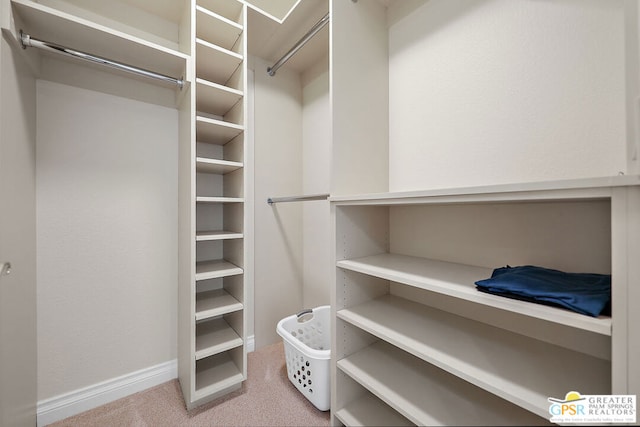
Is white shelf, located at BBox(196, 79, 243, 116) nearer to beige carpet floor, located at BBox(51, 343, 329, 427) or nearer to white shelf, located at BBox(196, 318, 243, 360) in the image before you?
white shelf, located at BBox(196, 318, 243, 360)

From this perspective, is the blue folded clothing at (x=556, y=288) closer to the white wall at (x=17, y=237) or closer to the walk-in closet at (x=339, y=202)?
the walk-in closet at (x=339, y=202)

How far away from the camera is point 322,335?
1.63 meters

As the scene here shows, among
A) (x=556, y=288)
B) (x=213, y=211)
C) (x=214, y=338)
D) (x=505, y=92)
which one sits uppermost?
(x=505, y=92)

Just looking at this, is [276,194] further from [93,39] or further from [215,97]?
[93,39]

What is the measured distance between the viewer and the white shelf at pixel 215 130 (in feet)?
4.24

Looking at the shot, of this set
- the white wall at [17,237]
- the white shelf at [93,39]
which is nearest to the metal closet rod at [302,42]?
the white shelf at [93,39]

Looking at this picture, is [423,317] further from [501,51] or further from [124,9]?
[124,9]

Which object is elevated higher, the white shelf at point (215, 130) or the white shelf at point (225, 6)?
the white shelf at point (225, 6)

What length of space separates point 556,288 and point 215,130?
1.59 meters

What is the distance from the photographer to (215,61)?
1.39m

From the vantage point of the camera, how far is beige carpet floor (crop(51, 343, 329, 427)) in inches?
47.1

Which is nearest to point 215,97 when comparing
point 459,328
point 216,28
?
point 216,28

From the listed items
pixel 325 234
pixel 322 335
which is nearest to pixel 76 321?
pixel 322 335

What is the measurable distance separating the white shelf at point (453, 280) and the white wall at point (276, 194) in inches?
36.4
